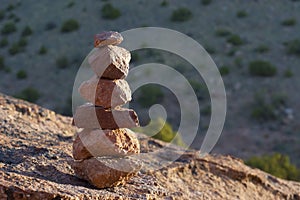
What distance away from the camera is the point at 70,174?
239 inches

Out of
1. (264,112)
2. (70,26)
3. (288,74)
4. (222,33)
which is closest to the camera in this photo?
(264,112)

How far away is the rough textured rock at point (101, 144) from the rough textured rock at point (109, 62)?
1.72 ft

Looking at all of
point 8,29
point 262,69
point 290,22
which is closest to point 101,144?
point 262,69

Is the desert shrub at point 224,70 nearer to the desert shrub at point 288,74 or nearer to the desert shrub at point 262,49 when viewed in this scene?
the desert shrub at point 288,74

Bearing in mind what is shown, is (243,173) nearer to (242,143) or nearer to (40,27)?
(242,143)

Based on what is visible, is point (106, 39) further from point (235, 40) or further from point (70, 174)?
point (235, 40)

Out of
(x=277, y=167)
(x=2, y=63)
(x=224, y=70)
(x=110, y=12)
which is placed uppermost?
(x=110, y=12)

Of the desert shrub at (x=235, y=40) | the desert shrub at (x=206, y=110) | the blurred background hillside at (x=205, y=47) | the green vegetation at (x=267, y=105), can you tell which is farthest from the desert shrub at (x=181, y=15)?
the desert shrub at (x=206, y=110)

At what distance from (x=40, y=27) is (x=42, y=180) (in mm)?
28231

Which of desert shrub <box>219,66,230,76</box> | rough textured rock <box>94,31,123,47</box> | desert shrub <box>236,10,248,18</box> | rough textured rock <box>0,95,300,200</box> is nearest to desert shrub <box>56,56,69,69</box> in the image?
desert shrub <box>219,66,230,76</box>

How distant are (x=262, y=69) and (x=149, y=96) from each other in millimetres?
4599

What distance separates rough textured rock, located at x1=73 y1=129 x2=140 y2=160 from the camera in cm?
568

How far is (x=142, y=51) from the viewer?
27.9 meters

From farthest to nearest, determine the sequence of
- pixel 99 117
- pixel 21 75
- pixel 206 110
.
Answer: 1. pixel 21 75
2. pixel 206 110
3. pixel 99 117
